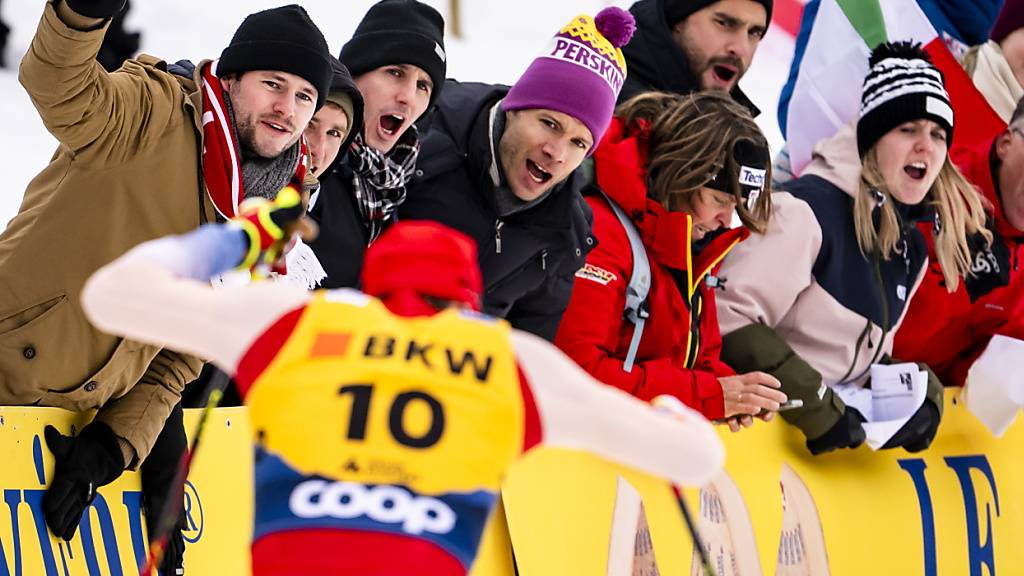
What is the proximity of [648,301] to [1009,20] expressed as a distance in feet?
11.5

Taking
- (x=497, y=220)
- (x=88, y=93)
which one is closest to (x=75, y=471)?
(x=88, y=93)

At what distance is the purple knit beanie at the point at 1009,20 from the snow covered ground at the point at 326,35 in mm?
1997

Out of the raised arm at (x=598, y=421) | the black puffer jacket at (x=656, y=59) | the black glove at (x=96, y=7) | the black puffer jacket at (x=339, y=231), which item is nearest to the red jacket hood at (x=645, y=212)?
the black puffer jacket at (x=656, y=59)

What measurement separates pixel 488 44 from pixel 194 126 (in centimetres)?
967

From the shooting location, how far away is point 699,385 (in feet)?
19.7

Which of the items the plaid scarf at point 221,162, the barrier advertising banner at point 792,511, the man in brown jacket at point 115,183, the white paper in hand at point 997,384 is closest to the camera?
the man in brown jacket at point 115,183

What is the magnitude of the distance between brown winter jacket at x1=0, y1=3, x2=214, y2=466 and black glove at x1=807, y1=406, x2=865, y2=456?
323 centimetres

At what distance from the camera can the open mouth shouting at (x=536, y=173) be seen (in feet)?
18.3

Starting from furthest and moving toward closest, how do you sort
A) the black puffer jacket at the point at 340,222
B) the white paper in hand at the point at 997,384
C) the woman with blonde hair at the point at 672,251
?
the white paper in hand at the point at 997,384
the woman with blonde hair at the point at 672,251
the black puffer jacket at the point at 340,222

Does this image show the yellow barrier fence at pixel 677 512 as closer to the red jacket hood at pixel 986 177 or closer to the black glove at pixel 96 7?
the red jacket hood at pixel 986 177

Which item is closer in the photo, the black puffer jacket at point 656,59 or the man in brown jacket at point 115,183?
the man in brown jacket at point 115,183

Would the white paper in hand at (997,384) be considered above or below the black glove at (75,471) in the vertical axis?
above

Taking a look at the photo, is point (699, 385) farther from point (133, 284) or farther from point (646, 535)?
point (133, 284)

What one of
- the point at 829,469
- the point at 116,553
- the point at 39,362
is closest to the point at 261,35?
the point at 39,362
